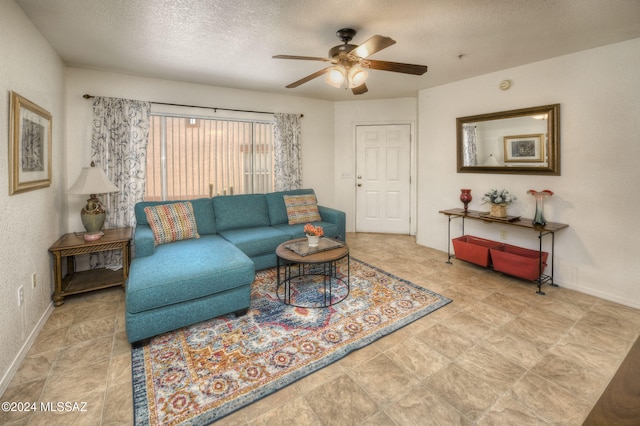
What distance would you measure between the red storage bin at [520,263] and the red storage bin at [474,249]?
3.6 inches

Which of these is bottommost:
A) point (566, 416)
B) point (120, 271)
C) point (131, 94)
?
point (566, 416)

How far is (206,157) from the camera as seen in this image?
4.28m

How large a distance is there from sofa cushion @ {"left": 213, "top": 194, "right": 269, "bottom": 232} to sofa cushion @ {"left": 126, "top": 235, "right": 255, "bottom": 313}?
1003mm

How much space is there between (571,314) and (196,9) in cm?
401

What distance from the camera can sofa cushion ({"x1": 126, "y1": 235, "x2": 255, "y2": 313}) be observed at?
2.13m

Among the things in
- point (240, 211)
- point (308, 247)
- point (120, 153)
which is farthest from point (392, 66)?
point (120, 153)

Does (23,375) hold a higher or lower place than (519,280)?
lower

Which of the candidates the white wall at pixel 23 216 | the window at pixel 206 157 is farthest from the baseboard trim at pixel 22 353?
the window at pixel 206 157

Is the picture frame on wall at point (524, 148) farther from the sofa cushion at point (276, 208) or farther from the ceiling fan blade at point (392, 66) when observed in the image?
the sofa cushion at point (276, 208)

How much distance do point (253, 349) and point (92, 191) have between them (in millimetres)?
2417

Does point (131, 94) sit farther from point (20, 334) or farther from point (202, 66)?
point (20, 334)

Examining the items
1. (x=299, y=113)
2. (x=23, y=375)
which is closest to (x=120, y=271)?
(x=23, y=375)

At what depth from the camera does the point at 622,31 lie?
2564 mm

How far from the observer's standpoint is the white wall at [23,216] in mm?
1898
